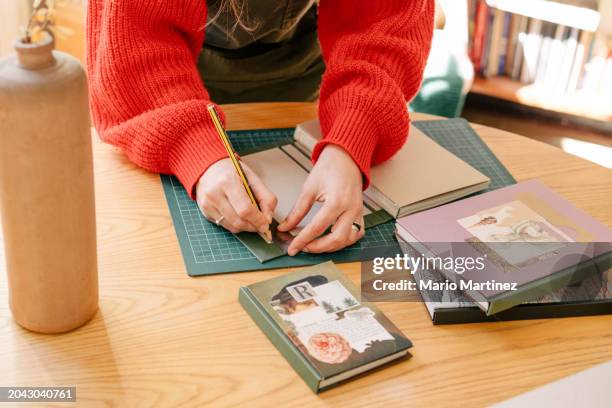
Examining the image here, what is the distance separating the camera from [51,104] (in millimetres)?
620

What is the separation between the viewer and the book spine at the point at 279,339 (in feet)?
2.37

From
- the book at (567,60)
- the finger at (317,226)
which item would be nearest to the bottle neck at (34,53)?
the finger at (317,226)

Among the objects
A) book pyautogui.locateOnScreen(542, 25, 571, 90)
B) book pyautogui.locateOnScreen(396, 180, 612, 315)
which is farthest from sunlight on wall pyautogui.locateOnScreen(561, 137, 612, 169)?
book pyautogui.locateOnScreen(396, 180, 612, 315)

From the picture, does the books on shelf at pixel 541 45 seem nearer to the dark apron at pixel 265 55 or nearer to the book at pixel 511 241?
the dark apron at pixel 265 55

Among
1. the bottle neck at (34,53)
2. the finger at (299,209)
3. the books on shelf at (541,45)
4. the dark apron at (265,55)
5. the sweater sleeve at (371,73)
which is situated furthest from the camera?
the books on shelf at (541,45)

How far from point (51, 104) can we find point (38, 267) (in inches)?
6.6

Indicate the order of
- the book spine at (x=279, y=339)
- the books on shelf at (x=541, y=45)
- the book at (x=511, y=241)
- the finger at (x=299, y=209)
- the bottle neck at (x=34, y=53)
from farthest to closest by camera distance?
the books on shelf at (x=541, y=45), the finger at (x=299, y=209), the book at (x=511, y=241), the book spine at (x=279, y=339), the bottle neck at (x=34, y=53)

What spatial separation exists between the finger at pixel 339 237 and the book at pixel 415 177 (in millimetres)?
88

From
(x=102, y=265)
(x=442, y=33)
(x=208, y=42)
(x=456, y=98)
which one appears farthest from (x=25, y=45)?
(x=442, y=33)

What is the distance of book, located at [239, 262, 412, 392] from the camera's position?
0.73 meters

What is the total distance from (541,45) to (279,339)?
192 cm

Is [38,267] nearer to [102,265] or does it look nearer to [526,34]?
[102,265]

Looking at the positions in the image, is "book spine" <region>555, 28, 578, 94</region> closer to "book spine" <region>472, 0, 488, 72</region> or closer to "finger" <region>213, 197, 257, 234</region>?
"book spine" <region>472, 0, 488, 72</region>

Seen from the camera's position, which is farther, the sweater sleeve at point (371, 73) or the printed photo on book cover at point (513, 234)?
the sweater sleeve at point (371, 73)
